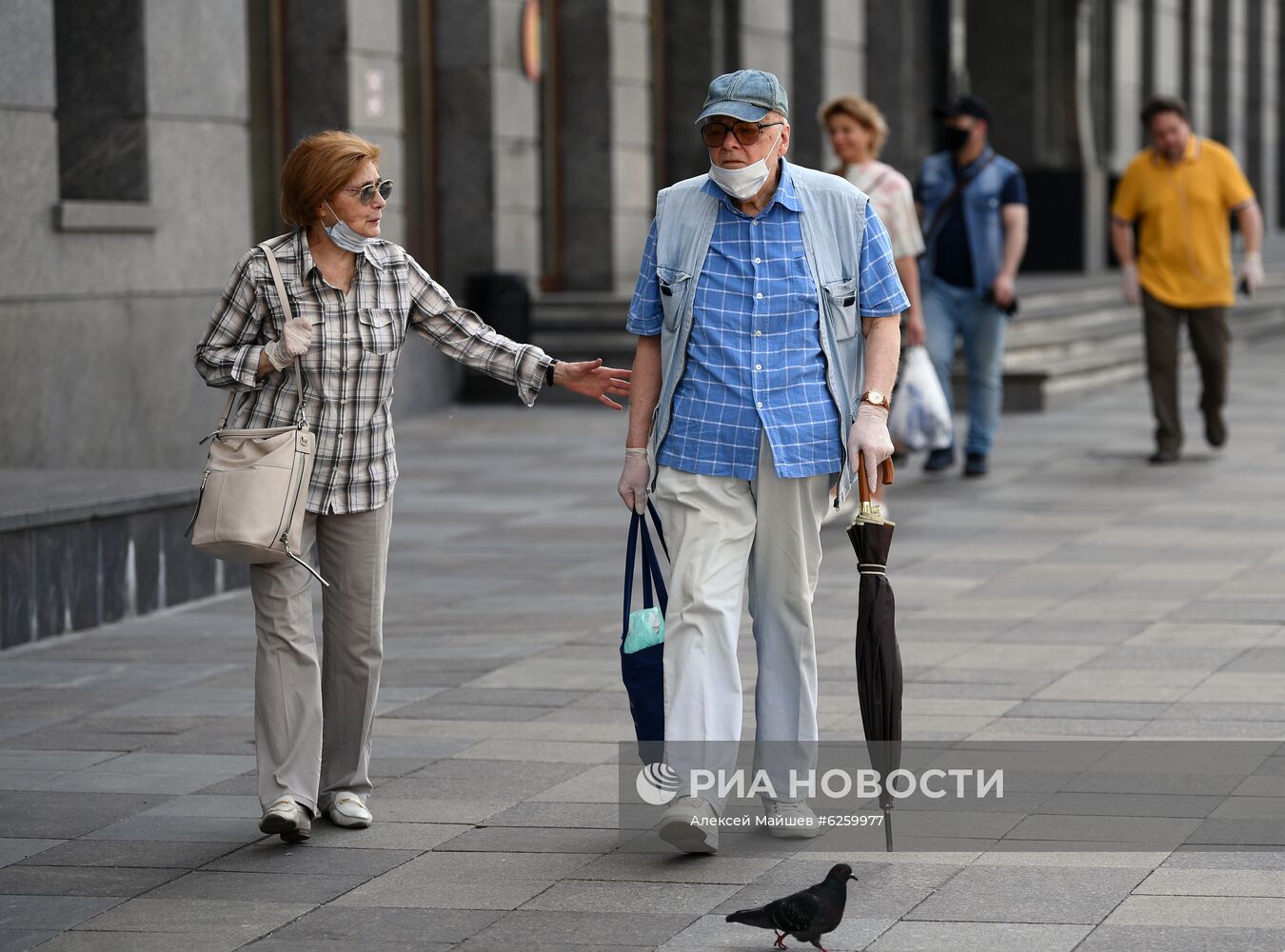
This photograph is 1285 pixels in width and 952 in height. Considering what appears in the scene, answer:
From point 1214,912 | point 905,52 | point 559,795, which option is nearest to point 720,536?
point 559,795

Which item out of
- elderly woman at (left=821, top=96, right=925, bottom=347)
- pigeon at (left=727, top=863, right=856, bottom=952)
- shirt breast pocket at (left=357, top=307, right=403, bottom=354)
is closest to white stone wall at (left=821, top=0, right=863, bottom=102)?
elderly woman at (left=821, top=96, right=925, bottom=347)

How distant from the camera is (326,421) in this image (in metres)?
5.55

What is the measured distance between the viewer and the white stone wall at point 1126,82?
33844 mm

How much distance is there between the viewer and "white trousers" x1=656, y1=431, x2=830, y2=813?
5.29 meters

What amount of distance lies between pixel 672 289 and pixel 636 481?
0.47 meters

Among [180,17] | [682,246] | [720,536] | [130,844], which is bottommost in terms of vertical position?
[130,844]

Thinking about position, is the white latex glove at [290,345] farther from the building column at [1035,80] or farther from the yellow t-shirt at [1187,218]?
the building column at [1035,80]

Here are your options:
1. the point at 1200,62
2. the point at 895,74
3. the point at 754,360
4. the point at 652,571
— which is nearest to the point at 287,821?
the point at 652,571

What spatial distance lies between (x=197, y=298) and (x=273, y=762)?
315 inches

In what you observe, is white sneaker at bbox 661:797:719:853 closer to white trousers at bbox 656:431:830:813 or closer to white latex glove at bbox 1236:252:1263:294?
white trousers at bbox 656:431:830:813

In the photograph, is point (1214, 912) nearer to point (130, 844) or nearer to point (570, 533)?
point (130, 844)

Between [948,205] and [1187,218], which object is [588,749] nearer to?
[948,205]

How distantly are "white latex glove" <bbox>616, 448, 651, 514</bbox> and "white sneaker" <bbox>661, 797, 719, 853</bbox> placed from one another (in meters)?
0.71

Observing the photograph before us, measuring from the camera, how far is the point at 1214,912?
468 cm
